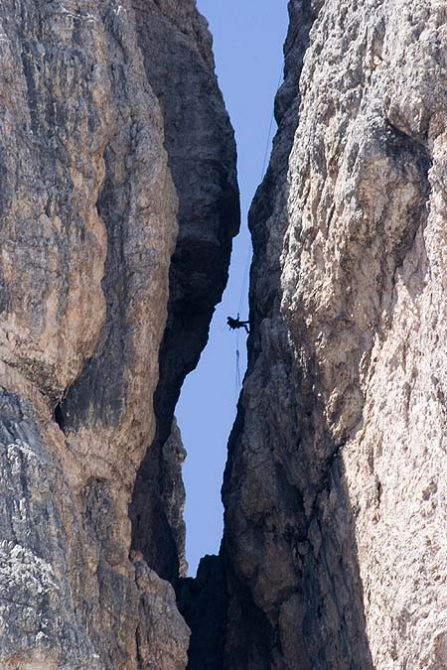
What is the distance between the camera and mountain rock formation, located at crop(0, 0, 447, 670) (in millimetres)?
13469

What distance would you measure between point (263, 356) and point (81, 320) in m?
2.74

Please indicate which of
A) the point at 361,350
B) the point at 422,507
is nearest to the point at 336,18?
the point at 361,350

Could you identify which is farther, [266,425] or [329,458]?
[266,425]

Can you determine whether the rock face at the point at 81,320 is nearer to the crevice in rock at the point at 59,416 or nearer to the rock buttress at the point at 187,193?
the crevice in rock at the point at 59,416

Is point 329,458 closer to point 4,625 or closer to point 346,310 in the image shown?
point 346,310

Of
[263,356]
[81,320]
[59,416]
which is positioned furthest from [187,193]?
[59,416]

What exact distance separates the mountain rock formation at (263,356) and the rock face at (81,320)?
0.06 feet

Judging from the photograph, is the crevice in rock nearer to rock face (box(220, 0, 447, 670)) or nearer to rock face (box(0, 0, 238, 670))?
rock face (box(0, 0, 238, 670))

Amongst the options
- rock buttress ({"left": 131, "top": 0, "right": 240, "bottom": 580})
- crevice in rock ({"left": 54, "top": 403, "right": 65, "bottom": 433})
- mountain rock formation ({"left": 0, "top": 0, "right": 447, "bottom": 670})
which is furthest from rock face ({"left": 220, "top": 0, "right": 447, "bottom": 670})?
crevice in rock ({"left": 54, "top": 403, "right": 65, "bottom": 433})

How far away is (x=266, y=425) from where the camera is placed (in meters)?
16.8

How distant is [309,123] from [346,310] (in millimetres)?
1719

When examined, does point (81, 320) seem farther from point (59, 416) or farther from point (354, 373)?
point (354, 373)

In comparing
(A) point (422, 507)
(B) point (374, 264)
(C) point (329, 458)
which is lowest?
(A) point (422, 507)

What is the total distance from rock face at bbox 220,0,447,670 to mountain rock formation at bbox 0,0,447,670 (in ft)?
0.08
